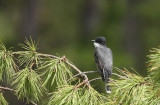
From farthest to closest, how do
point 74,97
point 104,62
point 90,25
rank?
point 90,25, point 104,62, point 74,97

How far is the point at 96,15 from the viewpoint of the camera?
16.5m

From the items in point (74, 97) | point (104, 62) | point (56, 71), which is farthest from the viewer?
point (104, 62)

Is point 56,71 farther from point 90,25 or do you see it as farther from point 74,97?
point 90,25

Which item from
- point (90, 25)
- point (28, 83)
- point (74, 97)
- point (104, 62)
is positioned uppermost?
point (28, 83)

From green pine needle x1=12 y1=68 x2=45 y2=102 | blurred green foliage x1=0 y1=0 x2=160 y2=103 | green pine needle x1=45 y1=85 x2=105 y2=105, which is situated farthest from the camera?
blurred green foliage x1=0 y1=0 x2=160 y2=103

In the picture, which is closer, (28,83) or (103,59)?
(28,83)

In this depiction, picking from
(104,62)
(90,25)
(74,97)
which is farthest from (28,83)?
(90,25)

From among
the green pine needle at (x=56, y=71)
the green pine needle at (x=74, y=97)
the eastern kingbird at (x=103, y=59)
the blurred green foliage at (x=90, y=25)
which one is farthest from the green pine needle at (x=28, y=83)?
the blurred green foliage at (x=90, y=25)

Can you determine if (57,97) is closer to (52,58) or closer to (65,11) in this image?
(52,58)

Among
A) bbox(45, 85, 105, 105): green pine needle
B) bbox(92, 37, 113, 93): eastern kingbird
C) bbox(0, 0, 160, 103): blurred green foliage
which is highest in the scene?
Answer: bbox(45, 85, 105, 105): green pine needle

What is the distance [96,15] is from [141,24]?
150 inches

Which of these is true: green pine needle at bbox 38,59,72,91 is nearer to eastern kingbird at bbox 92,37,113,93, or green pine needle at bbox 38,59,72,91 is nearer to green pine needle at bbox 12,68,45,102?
green pine needle at bbox 12,68,45,102

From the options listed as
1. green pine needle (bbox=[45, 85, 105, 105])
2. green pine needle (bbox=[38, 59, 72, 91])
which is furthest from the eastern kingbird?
green pine needle (bbox=[45, 85, 105, 105])

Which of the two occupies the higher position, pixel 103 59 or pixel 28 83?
pixel 28 83
